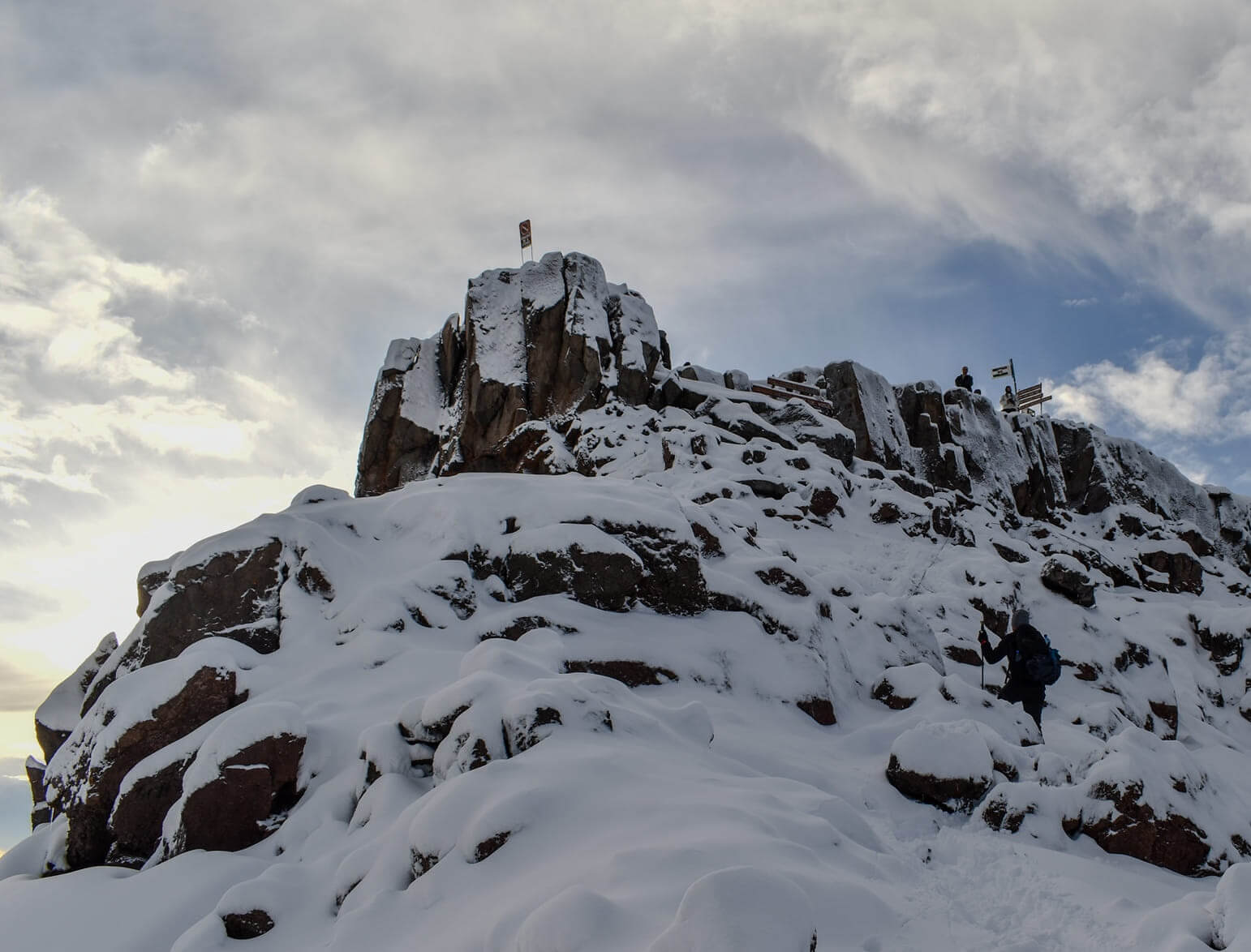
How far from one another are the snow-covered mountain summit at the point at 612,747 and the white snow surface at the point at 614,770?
36mm

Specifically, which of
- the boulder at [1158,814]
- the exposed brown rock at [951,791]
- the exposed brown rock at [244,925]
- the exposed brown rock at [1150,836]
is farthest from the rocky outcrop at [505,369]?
the exposed brown rock at [244,925]

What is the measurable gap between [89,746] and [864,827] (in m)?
8.21

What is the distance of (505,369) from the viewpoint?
101 feet

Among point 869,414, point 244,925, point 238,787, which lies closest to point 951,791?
point 244,925

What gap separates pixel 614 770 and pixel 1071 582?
1730 cm

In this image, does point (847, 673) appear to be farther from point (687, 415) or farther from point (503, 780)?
point (687, 415)

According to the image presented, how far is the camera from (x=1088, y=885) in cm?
612

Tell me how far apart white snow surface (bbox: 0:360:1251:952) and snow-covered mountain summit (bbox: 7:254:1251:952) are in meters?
0.04

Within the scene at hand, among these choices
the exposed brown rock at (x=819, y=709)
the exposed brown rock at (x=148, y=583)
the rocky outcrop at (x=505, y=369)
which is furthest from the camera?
the rocky outcrop at (x=505, y=369)

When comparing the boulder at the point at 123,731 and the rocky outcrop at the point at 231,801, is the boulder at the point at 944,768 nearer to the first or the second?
the rocky outcrop at the point at 231,801

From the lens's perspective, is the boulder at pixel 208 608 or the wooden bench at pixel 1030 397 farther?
the wooden bench at pixel 1030 397

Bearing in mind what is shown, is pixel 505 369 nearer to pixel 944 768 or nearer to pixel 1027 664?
pixel 1027 664

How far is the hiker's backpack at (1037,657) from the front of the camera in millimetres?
11070

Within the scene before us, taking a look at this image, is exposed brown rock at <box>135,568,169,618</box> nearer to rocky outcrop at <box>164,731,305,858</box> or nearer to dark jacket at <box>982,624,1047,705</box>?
rocky outcrop at <box>164,731,305,858</box>
